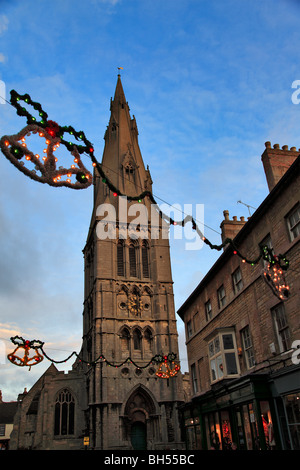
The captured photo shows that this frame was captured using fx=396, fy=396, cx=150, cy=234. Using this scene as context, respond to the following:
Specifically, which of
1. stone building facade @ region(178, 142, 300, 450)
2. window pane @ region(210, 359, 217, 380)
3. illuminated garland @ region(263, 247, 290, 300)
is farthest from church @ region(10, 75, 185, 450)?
illuminated garland @ region(263, 247, 290, 300)

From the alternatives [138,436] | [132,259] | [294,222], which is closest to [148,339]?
[138,436]

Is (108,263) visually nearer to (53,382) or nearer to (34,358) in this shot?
(53,382)

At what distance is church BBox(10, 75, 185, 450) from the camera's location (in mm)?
37344

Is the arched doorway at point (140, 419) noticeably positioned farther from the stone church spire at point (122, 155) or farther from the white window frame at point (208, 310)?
the stone church spire at point (122, 155)

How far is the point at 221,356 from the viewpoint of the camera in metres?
18.0

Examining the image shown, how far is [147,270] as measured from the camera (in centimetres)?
4662

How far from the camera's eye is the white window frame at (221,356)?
1741 centimetres

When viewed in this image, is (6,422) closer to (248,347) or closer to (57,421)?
(57,421)

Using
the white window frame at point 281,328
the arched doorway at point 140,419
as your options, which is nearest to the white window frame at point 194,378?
the white window frame at point 281,328

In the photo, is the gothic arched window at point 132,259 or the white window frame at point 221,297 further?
the gothic arched window at point 132,259

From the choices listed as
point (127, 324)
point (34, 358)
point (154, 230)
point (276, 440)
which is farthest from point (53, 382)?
point (276, 440)

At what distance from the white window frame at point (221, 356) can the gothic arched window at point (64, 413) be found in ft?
90.0

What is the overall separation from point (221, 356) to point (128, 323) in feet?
82.0
